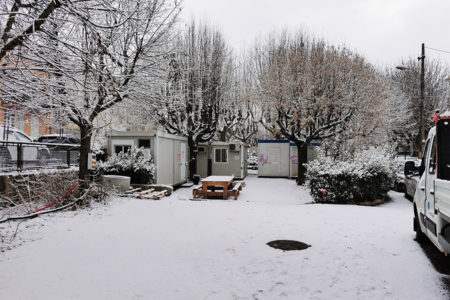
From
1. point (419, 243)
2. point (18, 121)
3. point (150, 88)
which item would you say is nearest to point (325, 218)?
point (419, 243)

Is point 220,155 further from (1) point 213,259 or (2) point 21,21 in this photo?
(2) point 21,21

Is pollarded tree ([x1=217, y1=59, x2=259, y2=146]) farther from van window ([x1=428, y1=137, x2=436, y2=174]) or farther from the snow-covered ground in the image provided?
van window ([x1=428, y1=137, x2=436, y2=174])

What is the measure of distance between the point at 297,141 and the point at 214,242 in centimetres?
1340

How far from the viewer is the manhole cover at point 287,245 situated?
18.7 ft

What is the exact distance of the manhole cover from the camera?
5.70 m

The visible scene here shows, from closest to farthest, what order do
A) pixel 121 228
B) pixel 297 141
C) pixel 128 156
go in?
1. pixel 121 228
2. pixel 128 156
3. pixel 297 141

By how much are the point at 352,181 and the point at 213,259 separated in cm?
799

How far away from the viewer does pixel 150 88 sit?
29.0 ft

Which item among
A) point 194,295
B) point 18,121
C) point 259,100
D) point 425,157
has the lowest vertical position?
point 194,295

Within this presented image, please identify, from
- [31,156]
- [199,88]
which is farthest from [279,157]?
[31,156]

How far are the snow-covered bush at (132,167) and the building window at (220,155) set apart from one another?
805 centimetres

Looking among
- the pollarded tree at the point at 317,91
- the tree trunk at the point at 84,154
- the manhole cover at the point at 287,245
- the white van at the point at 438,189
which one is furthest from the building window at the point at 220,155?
the white van at the point at 438,189

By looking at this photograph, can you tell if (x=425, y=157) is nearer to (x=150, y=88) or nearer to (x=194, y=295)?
(x=194, y=295)

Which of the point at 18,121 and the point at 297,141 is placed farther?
the point at 297,141
